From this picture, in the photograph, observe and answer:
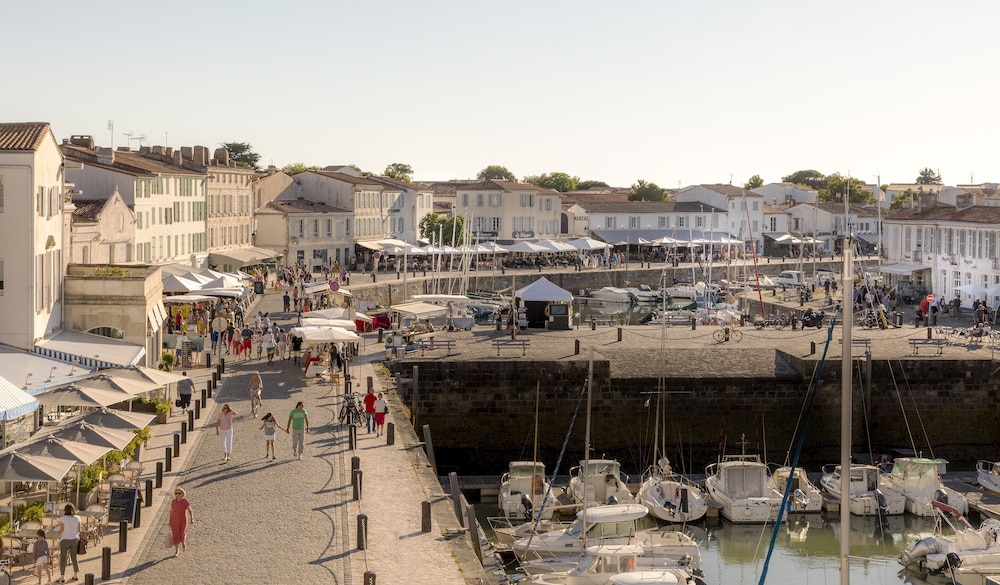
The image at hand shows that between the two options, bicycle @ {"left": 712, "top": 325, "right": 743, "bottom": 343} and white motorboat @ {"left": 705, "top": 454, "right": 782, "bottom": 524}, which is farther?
bicycle @ {"left": 712, "top": 325, "right": 743, "bottom": 343}

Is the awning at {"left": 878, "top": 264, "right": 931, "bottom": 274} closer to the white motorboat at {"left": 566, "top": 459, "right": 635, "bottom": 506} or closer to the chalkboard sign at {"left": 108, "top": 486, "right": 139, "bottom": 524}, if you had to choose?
the white motorboat at {"left": 566, "top": 459, "right": 635, "bottom": 506}

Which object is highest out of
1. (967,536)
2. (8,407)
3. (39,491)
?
(8,407)

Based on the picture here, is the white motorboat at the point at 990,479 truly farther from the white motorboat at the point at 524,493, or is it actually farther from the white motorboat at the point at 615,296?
the white motorboat at the point at 615,296

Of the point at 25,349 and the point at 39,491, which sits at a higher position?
the point at 25,349

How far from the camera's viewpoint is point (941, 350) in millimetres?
46250

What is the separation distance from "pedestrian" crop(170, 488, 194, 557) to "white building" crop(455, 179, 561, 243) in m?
→ 98.8

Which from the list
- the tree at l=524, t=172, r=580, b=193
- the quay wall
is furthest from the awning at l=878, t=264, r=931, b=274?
the tree at l=524, t=172, r=580, b=193

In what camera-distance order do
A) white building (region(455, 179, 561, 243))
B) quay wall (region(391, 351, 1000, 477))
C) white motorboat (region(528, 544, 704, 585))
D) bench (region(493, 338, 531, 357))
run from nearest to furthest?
white motorboat (region(528, 544, 704, 585)) < quay wall (region(391, 351, 1000, 477)) < bench (region(493, 338, 531, 357)) < white building (region(455, 179, 561, 243))

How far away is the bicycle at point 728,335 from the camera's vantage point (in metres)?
50.9

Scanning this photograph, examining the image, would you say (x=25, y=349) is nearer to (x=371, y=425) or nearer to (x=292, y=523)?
(x=371, y=425)

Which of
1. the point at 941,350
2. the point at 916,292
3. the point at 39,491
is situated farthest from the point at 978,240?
the point at 39,491

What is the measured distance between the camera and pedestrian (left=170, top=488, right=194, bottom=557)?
2055cm

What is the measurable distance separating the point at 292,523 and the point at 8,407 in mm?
5741

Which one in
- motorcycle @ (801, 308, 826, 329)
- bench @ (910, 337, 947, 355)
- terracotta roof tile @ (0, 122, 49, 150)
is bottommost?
bench @ (910, 337, 947, 355)
